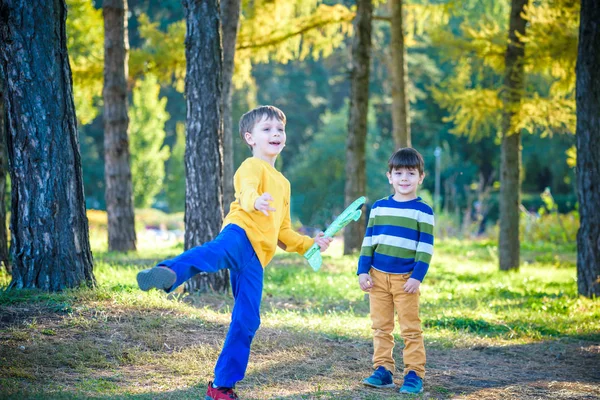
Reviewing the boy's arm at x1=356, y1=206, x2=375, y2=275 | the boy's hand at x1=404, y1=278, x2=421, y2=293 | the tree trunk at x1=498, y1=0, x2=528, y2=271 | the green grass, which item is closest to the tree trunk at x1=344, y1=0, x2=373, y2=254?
the tree trunk at x1=498, y1=0, x2=528, y2=271

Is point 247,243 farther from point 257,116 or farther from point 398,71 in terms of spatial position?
point 398,71

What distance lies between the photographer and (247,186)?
3793mm

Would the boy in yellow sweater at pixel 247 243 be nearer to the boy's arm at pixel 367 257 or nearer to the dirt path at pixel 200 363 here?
the dirt path at pixel 200 363

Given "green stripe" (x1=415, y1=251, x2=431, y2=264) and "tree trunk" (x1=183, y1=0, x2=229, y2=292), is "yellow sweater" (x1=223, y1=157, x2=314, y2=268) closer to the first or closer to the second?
"green stripe" (x1=415, y1=251, x2=431, y2=264)

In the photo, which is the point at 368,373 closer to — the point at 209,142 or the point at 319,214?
the point at 209,142

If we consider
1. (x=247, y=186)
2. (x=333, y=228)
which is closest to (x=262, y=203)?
(x=247, y=186)

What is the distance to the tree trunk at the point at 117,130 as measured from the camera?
37.3 ft

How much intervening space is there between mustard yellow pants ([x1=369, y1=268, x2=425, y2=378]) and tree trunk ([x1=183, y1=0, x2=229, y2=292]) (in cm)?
286

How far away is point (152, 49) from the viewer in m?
12.5

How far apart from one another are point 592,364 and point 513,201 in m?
6.34

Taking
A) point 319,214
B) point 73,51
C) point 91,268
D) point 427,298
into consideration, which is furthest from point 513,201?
point 319,214

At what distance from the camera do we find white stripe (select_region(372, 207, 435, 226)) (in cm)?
436

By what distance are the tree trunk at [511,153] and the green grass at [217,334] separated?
2864 millimetres

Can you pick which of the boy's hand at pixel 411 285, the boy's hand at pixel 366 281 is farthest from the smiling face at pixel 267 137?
the boy's hand at pixel 411 285
